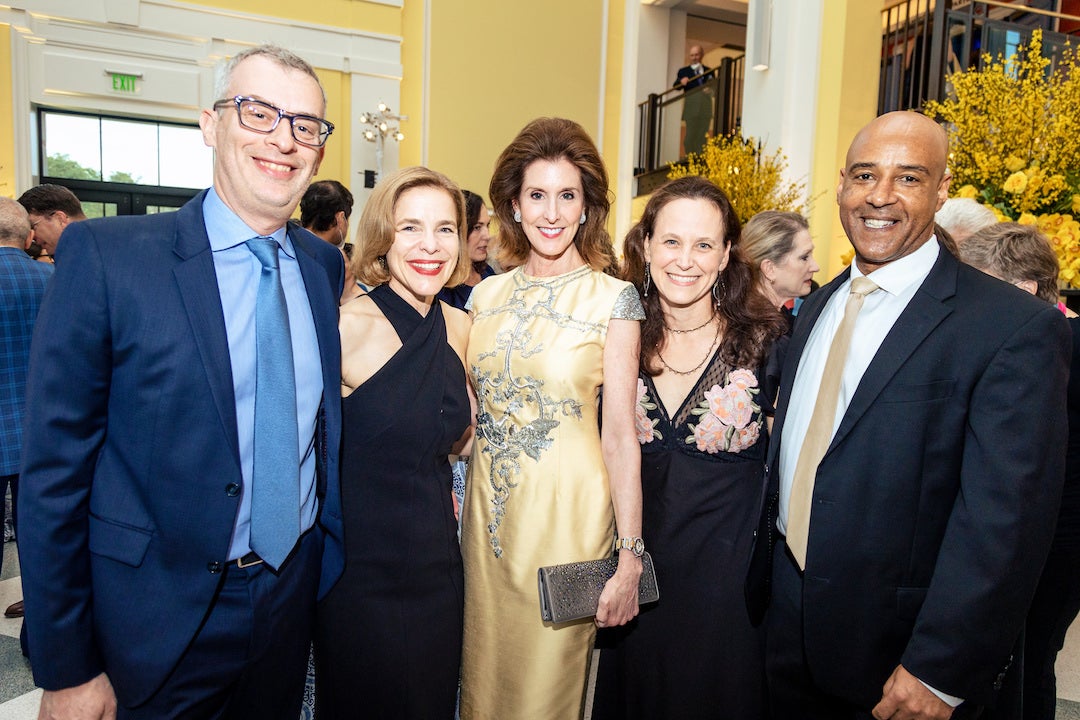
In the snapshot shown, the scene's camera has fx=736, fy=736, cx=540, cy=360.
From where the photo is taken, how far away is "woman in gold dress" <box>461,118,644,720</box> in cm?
196

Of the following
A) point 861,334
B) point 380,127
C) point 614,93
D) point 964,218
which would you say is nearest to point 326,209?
point 861,334

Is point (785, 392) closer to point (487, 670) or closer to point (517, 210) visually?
point (517, 210)

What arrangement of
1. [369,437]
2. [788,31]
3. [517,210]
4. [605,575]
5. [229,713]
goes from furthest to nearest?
[788,31], [517,210], [605,575], [369,437], [229,713]

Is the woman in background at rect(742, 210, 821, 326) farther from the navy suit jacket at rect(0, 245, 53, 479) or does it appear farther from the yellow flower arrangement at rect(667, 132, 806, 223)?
the yellow flower arrangement at rect(667, 132, 806, 223)

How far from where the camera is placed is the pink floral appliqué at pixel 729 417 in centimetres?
200

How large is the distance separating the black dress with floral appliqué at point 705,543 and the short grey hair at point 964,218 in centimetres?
154

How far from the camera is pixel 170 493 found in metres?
1.34

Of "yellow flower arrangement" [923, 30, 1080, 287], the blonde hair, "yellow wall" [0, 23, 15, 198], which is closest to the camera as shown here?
the blonde hair

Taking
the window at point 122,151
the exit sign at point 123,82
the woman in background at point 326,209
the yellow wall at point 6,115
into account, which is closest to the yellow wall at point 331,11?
the exit sign at point 123,82

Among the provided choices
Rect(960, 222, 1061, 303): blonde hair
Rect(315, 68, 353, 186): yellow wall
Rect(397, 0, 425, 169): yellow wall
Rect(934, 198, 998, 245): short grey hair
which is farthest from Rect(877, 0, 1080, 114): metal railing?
Rect(315, 68, 353, 186): yellow wall

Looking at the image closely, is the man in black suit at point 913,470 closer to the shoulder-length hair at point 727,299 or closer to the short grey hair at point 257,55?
the shoulder-length hair at point 727,299

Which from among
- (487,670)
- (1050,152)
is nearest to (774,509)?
(487,670)

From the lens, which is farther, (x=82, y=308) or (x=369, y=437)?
(x=369, y=437)

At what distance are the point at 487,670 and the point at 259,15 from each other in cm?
986
